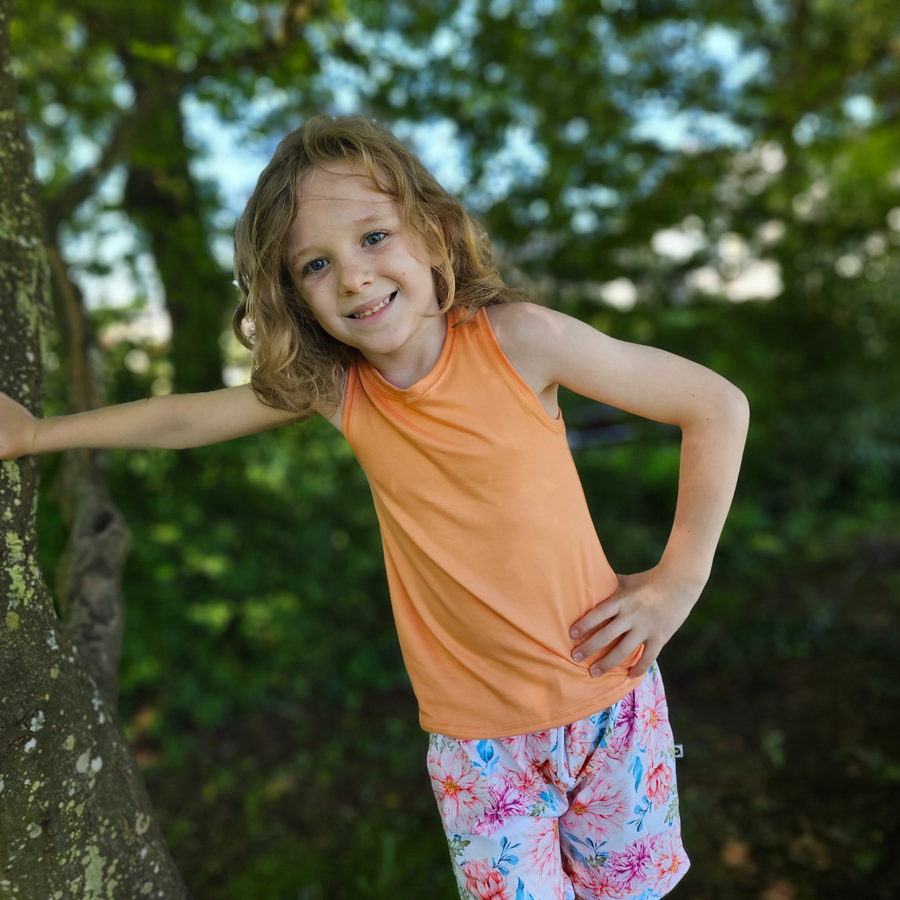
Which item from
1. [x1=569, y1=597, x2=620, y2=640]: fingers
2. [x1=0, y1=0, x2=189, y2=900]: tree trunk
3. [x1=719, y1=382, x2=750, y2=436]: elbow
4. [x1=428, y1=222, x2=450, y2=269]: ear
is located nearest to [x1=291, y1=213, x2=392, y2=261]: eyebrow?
[x1=428, y1=222, x2=450, y2=269]: ear

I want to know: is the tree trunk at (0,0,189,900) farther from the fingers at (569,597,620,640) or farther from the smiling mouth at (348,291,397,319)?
the fingers at (569,597,620,640)

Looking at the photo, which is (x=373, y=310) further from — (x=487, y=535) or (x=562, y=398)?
(x=562, y=398)

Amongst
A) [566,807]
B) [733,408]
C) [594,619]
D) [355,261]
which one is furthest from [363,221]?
[566,807]

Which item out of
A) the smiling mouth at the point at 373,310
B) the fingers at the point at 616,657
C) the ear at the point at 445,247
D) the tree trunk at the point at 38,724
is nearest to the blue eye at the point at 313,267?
the smiling mouth at the point at 373,310

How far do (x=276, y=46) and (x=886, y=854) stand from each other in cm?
415

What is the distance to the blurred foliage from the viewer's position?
3383 millimetres

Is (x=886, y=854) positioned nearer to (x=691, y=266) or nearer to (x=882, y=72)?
(x=691, y=266)

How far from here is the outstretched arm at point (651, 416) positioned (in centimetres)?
152

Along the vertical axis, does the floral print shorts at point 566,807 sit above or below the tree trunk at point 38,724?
below

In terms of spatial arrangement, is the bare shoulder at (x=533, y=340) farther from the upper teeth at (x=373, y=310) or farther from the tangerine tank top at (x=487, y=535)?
the upper teeth at (x=373, y=310)

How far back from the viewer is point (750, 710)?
4.06 m

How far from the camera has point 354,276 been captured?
1.49 m

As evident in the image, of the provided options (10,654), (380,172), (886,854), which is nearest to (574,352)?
(380,172)

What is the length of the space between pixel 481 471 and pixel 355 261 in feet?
1.59
